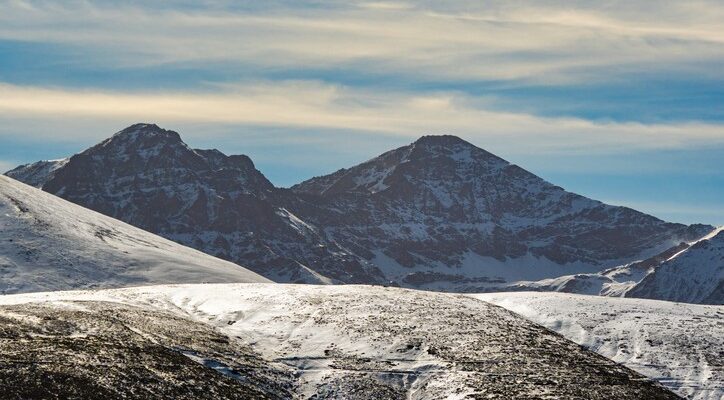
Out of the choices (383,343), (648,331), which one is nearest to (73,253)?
(383,343)

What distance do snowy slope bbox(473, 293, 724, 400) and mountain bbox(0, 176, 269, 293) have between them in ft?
224

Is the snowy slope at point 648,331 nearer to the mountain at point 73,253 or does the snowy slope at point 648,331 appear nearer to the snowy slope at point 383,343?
the snowy slope at point 383,343

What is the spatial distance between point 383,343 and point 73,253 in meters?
91.6

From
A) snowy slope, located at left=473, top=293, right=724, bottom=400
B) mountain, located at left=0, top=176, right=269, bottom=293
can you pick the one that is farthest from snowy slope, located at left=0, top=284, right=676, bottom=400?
mountain, located at left=0, top=176, right=269, bottom=293

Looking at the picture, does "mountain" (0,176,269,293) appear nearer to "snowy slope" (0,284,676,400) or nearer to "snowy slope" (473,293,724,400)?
"snowy slope" (0,284,676,400)

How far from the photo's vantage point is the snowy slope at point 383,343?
52.2 metres

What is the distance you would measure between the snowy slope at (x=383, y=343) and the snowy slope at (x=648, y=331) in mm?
2631

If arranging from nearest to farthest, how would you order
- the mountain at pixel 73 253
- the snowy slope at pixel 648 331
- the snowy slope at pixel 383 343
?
the snowy slope at pixel 383 343
the snowy slope at pixel 648 331
the mountain at pixel 73 253

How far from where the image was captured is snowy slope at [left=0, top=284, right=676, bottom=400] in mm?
52250

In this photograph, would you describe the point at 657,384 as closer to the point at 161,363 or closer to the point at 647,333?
the point at 647,333

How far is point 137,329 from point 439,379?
16729 mm

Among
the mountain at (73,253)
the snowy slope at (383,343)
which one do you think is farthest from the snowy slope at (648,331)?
the mountain at (73,253)

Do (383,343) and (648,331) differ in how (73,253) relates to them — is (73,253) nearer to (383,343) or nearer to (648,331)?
(383,343)

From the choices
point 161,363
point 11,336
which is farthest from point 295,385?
point 11,336
